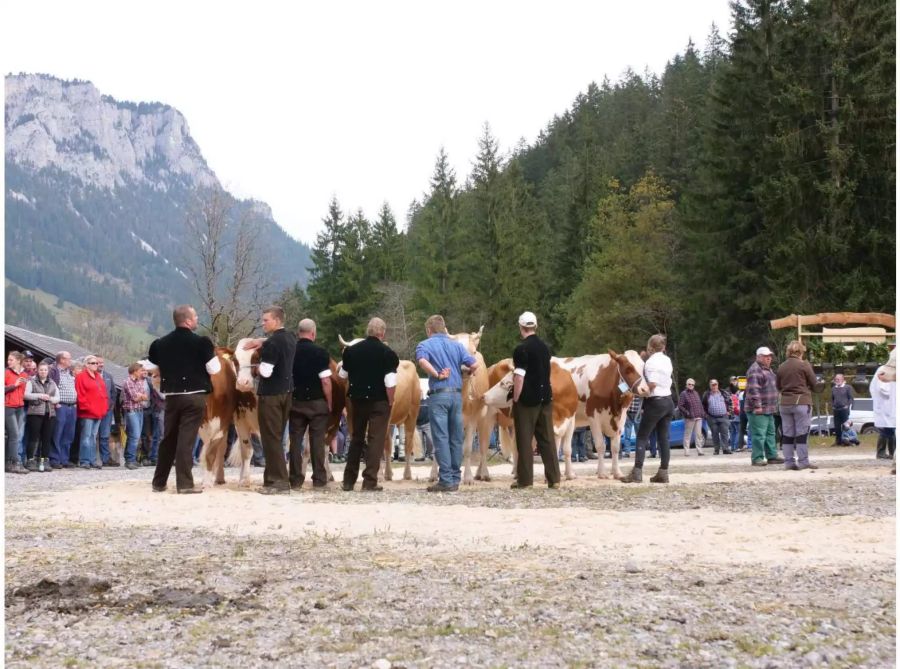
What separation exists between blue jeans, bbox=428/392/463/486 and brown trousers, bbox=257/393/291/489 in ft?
6.10

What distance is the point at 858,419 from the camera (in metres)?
33.6

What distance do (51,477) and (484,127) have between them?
6006 centimetres

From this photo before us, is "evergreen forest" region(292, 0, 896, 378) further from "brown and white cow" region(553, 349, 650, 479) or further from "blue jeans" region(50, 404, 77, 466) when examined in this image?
"blue jeans" region(50, 404, 77, 466)

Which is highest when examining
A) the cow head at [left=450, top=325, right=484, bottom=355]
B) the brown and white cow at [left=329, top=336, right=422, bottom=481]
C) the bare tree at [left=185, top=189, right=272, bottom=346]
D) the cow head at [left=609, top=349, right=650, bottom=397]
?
the bare tree at [left=185, top=189, right=272, bottom=346]

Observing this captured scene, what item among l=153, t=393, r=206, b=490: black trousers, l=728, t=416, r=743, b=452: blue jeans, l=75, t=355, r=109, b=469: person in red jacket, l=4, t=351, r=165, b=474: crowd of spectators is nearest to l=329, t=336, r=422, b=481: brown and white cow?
l=153, t=393, r=206, b=490: black trousers

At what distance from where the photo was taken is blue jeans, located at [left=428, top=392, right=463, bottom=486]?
14102mm

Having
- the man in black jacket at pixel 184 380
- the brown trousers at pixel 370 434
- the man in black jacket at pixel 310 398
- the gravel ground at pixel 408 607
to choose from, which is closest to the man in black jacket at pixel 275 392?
the man in black jacket at pixel 310 398

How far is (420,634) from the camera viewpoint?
5.68 metres

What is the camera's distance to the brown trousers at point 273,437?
14.0 m

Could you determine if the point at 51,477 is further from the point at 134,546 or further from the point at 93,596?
the point at 93,596

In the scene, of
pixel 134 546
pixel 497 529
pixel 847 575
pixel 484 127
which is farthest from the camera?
A: pixel 484 127

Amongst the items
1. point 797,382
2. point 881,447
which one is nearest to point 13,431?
point 797,382

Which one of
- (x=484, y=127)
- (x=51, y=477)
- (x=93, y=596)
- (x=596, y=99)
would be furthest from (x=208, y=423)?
(x=596, y=99)

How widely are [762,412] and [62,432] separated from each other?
1241 cm
